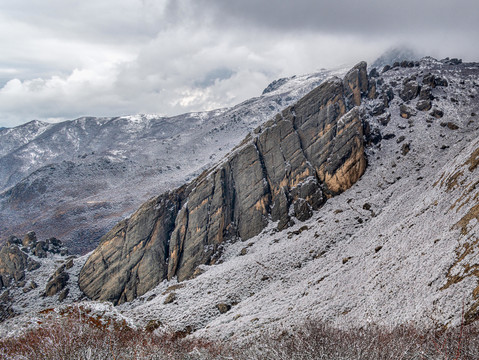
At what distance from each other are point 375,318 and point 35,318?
76.8 ft

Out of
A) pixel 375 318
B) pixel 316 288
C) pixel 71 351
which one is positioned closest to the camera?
pixel 71 351

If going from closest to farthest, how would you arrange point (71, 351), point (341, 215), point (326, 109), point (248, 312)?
point (71, 351) < point (248, 312) < point (341, 215) < point (326, 109)

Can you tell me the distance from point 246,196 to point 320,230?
21384 millimetres

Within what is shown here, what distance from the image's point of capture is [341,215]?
4284cm

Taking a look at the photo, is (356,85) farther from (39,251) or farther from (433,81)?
(39,251)

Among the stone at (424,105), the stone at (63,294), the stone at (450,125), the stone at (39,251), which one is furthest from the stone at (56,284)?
the stone at (424,105)

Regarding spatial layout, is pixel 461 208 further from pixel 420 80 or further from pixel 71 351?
pixel 420 80

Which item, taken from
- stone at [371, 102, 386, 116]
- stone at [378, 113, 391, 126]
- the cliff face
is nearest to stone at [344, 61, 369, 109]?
the cliff face

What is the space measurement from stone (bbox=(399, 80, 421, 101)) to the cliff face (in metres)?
8.84

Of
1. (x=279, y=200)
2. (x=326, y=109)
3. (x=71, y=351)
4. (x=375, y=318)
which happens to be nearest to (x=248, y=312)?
(x=375, y=318)

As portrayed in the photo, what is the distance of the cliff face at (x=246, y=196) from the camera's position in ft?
174

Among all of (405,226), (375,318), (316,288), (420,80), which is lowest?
(316,288)

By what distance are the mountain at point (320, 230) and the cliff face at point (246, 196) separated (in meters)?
0.28

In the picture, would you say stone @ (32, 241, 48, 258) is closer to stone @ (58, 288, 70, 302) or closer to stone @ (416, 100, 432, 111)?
stone @ (58, 288, 70, 302)
